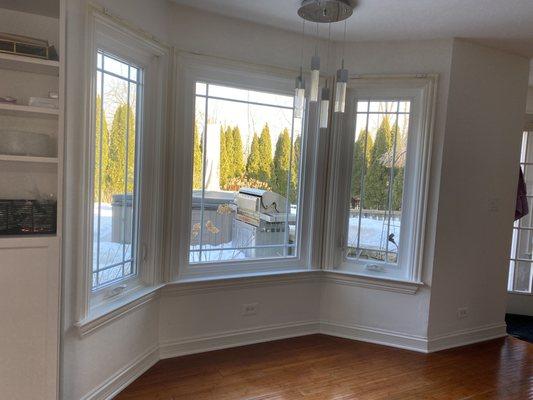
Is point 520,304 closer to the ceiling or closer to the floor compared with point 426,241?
closer to the floor

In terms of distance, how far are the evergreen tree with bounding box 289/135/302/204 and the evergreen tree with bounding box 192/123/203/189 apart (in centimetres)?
81

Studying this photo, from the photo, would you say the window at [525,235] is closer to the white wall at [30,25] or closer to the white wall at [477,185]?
the white wall at [477,185]

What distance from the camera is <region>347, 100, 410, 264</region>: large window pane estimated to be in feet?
10.5

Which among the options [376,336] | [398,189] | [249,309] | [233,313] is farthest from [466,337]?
[233,313]

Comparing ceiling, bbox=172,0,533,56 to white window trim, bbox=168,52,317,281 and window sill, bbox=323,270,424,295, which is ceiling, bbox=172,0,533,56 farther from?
window sill, bbox=323,270,424,295

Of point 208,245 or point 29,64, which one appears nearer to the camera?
point 29,64

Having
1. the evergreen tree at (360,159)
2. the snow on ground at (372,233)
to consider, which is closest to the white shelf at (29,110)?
the snow on ground at (372,233)

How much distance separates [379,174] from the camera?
10.7ft

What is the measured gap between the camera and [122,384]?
240cm

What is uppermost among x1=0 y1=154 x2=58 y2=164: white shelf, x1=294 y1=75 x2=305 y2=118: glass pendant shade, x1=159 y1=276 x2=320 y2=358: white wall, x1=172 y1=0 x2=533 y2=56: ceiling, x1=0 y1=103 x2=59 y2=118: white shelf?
x1=172 y1=0 x2=533 y2=56: ceiling

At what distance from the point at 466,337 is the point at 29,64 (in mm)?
3703

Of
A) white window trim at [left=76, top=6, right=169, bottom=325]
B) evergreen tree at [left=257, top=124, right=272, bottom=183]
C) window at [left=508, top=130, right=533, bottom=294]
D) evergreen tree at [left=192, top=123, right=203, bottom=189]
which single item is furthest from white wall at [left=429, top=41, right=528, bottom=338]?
white window trim at [left=76, top=6, right=169, bottom=325]

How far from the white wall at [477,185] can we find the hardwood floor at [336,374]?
1.28ft

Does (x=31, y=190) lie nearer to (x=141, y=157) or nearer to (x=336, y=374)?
(x=141, y=157)
